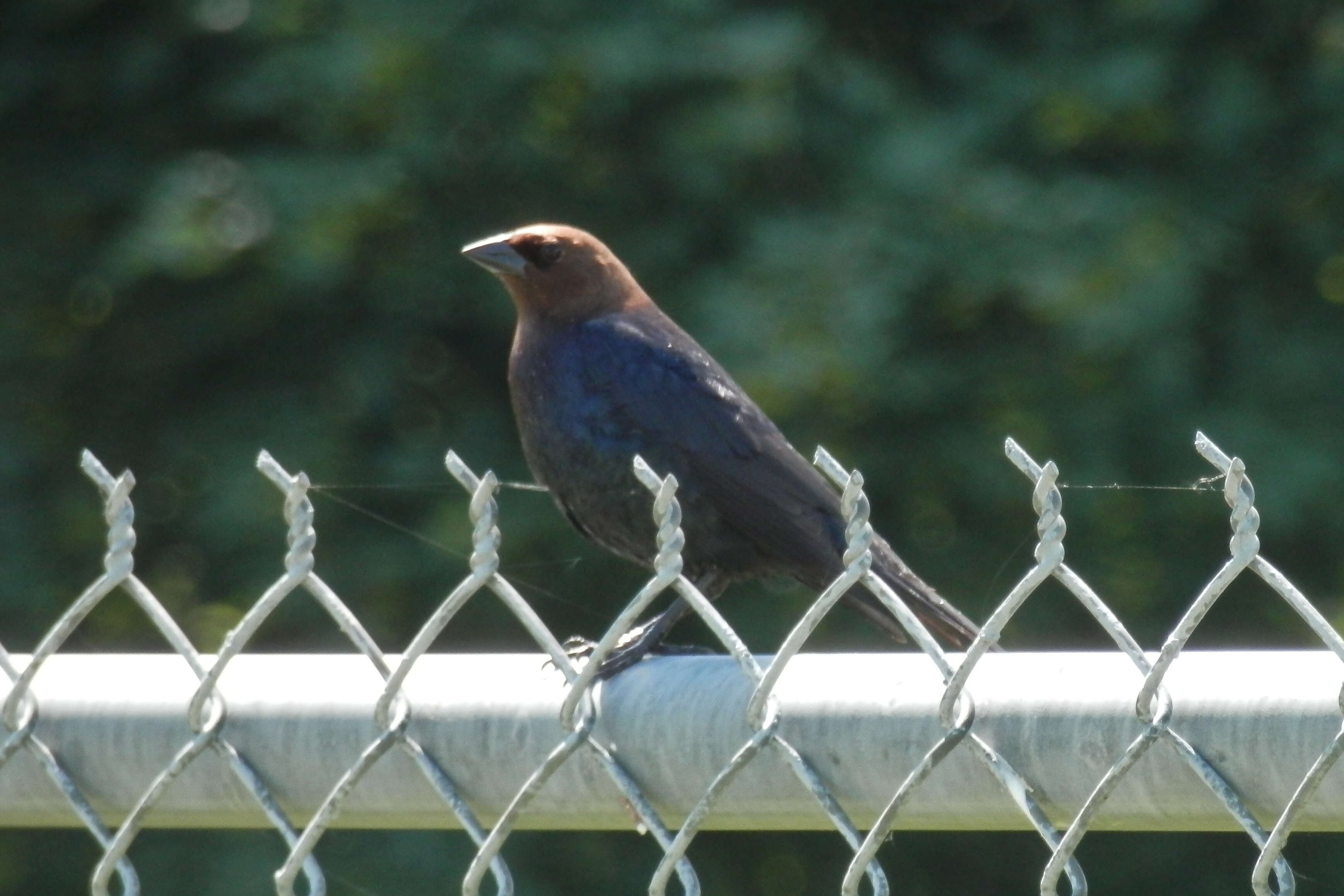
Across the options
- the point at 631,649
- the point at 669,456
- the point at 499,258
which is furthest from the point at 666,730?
the point at 499,258

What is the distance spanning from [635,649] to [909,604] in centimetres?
53

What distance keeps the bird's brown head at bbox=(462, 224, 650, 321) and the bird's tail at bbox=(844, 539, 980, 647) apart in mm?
854

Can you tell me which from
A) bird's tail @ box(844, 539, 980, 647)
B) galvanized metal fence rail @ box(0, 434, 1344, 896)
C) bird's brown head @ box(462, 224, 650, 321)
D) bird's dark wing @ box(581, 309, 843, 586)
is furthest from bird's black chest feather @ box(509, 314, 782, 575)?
galvanized metal fence rail @ box(0, 434, 1344, 896)

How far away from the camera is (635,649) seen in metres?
2.41

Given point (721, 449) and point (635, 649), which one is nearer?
point (635, 649)

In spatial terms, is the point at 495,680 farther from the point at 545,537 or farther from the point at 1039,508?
the point at 545,537

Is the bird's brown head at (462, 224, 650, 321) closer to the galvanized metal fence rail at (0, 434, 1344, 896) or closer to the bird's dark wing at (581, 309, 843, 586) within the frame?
the bird's dark wing at (581, 309, 843, 586)

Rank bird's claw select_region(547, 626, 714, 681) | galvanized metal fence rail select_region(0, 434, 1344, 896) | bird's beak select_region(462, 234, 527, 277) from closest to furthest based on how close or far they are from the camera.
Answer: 1. galvanized metal fence rail select_region(0, 434, 1344, 896)
2. bird's claw select_region(547, 626, 714, 681)
3. bird's beak select_region(462, 234, 527, 277)

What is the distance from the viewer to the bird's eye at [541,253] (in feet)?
11.2

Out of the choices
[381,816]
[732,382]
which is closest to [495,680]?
[381,816]

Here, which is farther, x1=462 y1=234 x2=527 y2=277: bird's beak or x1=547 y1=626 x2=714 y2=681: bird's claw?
x1=462 y1=234 x2=527 y2=277: bird's beak

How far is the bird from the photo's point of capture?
307 cm

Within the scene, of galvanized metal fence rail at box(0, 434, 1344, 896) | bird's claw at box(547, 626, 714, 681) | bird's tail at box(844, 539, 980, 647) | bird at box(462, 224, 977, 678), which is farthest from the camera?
bird at box(462, 224, 977, 678)

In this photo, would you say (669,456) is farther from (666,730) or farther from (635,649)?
(666,730)
